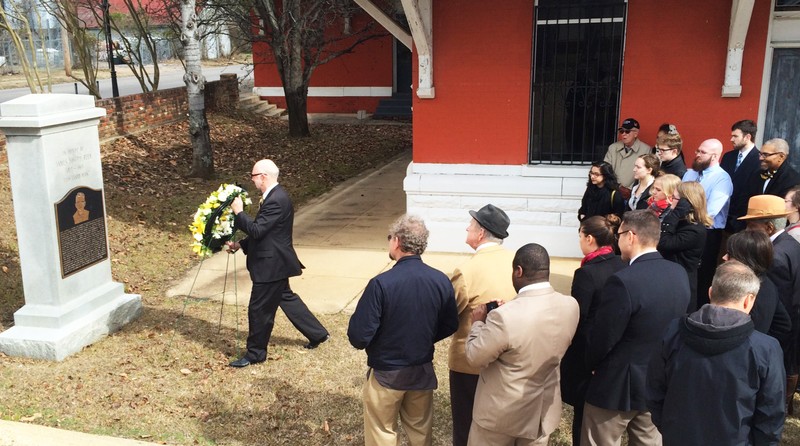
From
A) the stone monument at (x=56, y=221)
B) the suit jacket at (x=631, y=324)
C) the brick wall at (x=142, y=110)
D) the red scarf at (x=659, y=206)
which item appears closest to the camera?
the suit jacket at (x=631, y=324)

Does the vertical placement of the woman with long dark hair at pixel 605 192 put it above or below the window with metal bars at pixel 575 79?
below

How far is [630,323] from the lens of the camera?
395 centimetres

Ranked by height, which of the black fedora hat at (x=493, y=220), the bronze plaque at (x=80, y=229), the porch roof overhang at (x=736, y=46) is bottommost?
the bronze plaque at (x=80, y=229)

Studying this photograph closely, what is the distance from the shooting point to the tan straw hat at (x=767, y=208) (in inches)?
196

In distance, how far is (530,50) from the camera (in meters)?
8.72

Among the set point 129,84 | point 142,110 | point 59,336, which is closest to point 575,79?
point 59,336

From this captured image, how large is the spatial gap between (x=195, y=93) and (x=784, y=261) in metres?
10.7

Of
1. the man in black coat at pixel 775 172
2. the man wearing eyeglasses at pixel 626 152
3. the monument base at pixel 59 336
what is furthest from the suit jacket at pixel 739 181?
the monument base at pixel 59 336

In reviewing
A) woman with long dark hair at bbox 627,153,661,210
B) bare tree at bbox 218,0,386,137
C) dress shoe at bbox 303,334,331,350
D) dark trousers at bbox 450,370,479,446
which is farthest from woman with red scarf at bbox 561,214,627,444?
bare tree at bbox 218,0,386,137

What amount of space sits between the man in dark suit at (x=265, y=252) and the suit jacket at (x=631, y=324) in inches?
120

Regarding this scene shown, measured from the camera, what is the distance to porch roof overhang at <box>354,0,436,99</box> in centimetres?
856

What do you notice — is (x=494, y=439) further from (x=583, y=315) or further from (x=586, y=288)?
(x=586, y=288)

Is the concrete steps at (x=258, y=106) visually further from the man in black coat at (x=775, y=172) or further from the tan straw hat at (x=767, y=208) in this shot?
the tan straw hat at (x=767, y=208)

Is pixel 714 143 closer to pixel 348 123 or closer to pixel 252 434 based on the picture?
pixel 252 434
